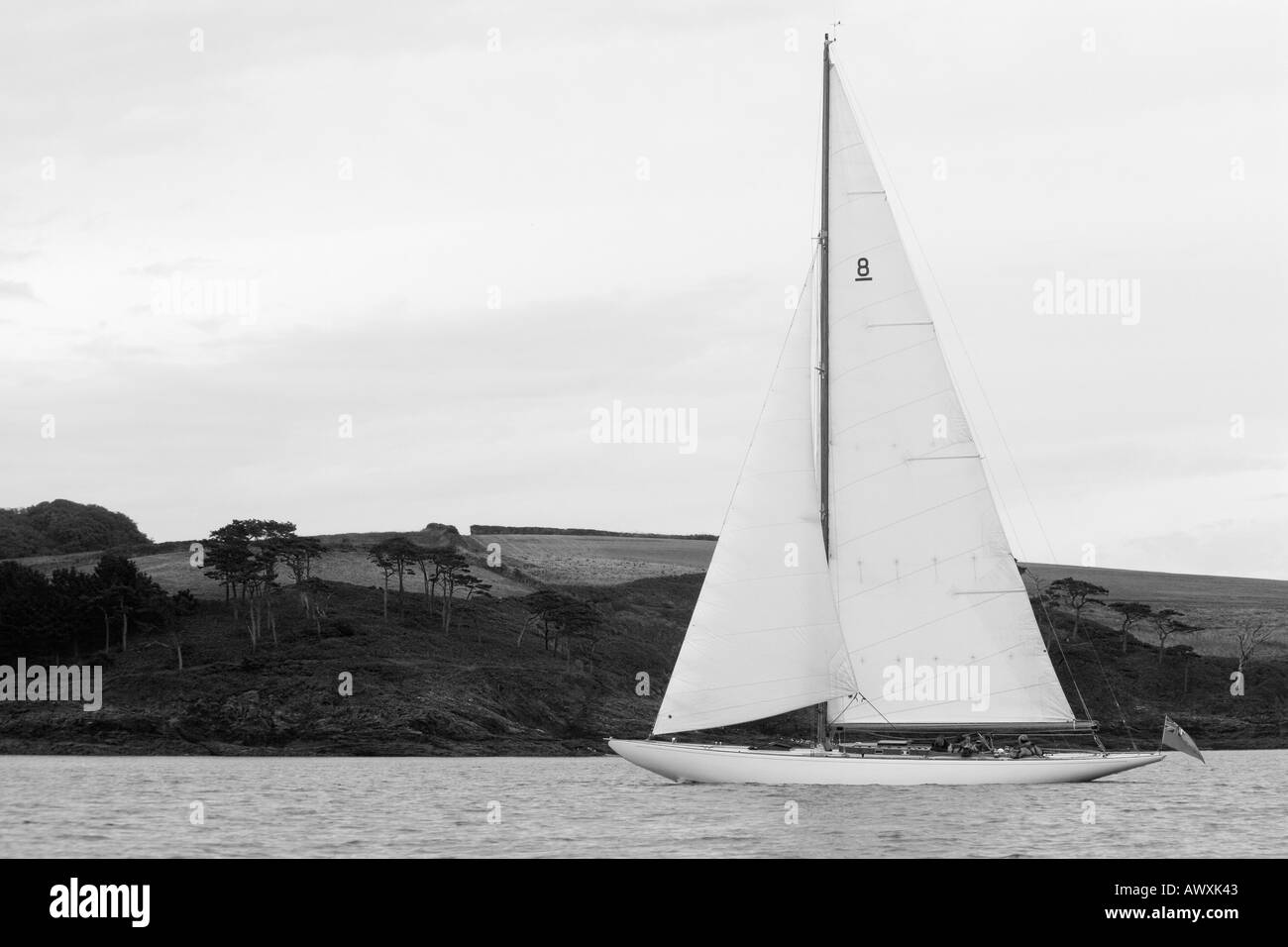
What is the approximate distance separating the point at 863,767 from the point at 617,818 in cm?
856

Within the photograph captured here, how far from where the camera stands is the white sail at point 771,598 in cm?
5078

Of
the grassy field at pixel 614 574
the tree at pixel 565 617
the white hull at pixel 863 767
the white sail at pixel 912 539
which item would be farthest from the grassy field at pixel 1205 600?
the white sail at pixel 912 539

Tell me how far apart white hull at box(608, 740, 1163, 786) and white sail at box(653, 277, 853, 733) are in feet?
5.43

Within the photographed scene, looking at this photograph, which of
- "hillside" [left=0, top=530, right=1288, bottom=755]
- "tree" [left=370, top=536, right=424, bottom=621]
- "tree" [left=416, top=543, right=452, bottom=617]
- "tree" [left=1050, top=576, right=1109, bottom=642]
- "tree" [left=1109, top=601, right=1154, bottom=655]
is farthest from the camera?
"tree" [left=1109, top=601, right=1154, bottom=655]

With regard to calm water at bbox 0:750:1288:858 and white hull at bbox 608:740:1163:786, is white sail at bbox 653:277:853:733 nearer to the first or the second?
white hull at bbox 608:740:1163:786

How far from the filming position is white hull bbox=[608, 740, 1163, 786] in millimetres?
49938

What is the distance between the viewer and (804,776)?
50.7m

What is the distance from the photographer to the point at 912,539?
52.5 meters

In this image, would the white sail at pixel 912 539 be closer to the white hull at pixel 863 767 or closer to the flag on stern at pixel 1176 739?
the white hull at pixel 863 767

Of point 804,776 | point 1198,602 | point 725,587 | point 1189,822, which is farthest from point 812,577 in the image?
point 1198,602

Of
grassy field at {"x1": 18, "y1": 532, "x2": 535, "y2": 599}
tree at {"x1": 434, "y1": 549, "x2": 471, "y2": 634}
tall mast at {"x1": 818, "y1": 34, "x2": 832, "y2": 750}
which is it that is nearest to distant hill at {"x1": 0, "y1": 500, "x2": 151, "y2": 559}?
grassy field at {"x1": 18, "y1": 532, "x2": 535, "y2": 599}

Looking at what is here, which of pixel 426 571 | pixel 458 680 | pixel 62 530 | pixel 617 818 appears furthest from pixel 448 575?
pixel 617 818
